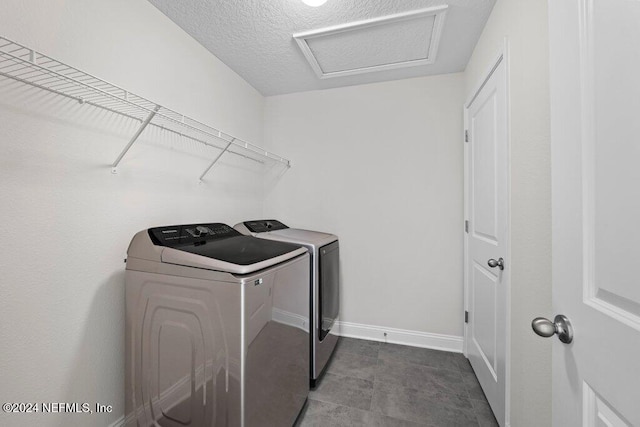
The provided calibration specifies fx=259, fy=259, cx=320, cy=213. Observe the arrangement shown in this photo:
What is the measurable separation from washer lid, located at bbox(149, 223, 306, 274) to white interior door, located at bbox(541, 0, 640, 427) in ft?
3.35

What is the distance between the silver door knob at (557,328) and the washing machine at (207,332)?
3.12 feet

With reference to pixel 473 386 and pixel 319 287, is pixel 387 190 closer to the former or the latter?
pixel 319 287

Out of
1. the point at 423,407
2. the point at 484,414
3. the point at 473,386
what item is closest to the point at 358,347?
the point at 423,407

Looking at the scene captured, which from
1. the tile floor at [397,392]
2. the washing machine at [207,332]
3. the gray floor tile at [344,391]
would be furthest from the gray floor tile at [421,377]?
the washing machine at [207,332]

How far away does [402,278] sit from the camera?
8.17ft

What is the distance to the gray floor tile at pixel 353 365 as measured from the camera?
2002mm

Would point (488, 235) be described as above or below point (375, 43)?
below

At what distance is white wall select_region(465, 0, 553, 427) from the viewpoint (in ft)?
3.50

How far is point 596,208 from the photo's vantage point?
1.84ft

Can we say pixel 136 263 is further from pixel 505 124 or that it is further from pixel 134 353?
pixel 505 124

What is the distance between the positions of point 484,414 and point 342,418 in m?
0.88

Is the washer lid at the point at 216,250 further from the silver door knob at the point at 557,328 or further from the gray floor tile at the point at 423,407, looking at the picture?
the gray floor tile at the point at 423,407

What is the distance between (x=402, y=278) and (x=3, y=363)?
250cm

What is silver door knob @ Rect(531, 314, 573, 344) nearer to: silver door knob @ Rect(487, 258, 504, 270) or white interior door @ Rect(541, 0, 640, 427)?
white interior door @ Rect(541, 0, 640, 427)
